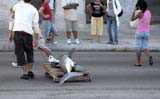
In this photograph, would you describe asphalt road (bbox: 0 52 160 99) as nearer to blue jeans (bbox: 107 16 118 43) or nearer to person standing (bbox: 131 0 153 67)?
person standing (bbox: 131 0 153 67)

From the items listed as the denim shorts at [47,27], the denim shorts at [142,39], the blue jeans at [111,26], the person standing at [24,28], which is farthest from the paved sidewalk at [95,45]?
the person standing at [24,28]

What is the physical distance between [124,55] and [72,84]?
5426 mm

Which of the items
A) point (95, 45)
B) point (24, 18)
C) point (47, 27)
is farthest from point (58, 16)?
point (24, 18)

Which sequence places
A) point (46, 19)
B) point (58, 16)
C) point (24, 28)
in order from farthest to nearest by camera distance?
point (58, 16)
point (46, 19)
point (24, 28)

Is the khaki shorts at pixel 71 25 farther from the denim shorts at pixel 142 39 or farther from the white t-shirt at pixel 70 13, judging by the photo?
the denim shorts at pixel 142 39

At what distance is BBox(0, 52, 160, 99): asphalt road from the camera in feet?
31.5

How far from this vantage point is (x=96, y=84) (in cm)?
1069

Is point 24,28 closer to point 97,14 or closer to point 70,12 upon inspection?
point 70,12

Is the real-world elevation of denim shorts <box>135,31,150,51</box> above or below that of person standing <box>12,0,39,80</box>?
below

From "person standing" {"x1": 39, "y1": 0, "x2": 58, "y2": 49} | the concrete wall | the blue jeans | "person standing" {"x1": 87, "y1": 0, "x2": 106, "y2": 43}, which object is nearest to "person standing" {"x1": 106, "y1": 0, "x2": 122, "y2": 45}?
the blue jeans

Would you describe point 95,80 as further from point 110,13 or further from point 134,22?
point 110,13

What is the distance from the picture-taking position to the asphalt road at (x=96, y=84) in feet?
31.5

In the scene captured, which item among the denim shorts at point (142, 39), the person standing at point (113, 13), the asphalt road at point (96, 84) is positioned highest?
the person standing at point (113, 13)

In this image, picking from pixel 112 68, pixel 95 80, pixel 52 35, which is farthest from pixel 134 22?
pixel 52 35
